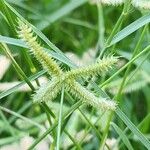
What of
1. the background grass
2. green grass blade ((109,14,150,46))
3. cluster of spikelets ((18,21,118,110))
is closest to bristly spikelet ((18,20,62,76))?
cluster of spikelets ((18,21,118,110))

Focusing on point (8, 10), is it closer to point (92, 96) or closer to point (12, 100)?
point (92, 96)

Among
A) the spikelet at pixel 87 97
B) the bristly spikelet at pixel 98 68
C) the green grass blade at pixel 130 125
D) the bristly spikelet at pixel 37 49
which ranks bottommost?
the green grass blade at pixel 130 125

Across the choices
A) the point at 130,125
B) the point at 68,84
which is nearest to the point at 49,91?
the point at 68,84

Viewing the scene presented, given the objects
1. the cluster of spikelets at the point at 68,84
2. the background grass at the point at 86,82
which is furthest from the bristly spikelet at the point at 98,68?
the background grass at the point at 86,82

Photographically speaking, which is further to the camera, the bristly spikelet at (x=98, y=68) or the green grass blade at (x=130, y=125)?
the green grass blade at (x=130, y=125)

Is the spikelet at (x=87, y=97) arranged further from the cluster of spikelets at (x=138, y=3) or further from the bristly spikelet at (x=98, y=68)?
the cluster of spikelets at (x=138, y=3)

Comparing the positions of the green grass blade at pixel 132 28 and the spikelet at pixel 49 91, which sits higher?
the spikelet at pixel 49 91
